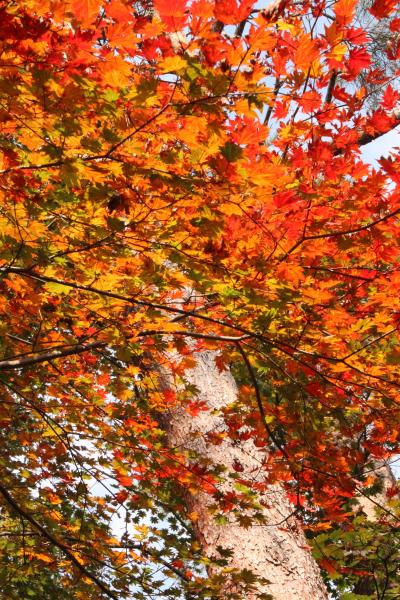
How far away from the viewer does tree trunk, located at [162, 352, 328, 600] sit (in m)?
2.91

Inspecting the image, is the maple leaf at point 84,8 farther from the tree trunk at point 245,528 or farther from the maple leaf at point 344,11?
the tree trunk at point 245,528

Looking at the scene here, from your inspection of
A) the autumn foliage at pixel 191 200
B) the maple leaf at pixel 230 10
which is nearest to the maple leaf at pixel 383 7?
the autumn foliage at pixel 191 200

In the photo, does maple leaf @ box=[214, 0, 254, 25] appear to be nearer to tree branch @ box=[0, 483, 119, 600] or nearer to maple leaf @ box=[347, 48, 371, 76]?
maple leaf @ box=[347, 48, 371, 76]

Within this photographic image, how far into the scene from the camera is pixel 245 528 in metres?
3.01

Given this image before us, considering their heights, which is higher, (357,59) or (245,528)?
(357,59)

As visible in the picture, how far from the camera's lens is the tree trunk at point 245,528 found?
2.91m

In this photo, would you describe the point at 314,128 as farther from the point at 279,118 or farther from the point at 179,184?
the point at 179,184

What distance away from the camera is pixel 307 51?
1.88 meters

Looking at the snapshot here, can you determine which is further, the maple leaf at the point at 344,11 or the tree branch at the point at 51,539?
the tree branch at the point at 51,539

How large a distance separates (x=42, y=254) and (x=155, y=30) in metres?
0.85

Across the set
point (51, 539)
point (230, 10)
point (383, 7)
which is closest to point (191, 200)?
point (230, 10)

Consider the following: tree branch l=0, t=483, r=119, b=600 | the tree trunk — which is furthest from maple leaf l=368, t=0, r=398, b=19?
tree branch l=0, t=483, r=119, b=600

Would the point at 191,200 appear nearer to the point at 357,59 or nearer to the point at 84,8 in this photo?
the point at 84,8

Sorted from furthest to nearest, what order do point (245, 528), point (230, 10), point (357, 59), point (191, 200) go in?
point (245, 528) < point (357, 59) < point (191, 200) < point (230, 10)
